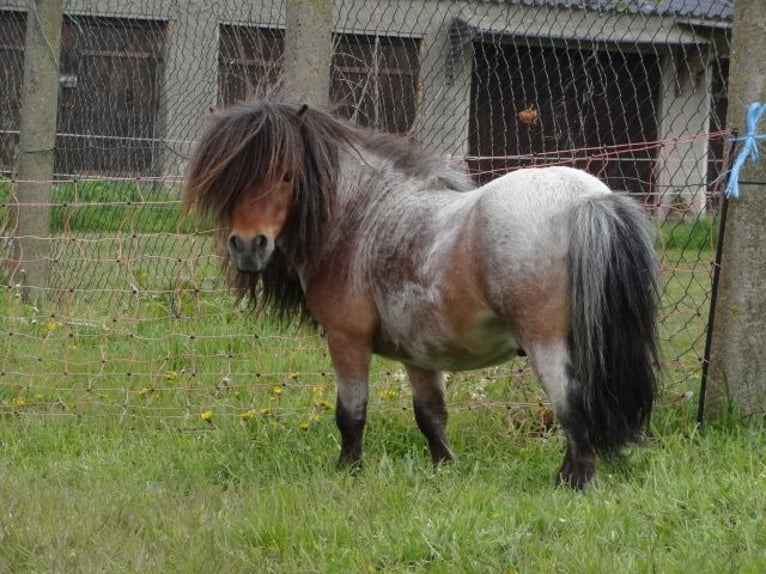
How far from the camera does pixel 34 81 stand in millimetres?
7855

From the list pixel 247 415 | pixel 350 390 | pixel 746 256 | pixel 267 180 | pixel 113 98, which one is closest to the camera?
pixel 267 180

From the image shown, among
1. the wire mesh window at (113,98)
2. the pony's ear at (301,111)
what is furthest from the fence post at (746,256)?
the wire mesh window at (113,98)

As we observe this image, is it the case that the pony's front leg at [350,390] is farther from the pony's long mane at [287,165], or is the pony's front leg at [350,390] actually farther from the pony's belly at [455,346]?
the pony's long mane at [287,165]

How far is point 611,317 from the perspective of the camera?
401cm

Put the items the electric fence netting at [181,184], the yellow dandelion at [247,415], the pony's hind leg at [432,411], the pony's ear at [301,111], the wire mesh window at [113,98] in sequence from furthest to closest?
the wire mesh window at [113,98]
the electric fence netting at [181,184]
the yellow dandelion at [247,415]
the pony's hind leg at [432,411]
the pony's ear at [301,111]

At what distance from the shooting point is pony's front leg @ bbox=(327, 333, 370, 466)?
4.80 metres

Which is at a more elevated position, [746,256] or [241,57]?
[241,57]

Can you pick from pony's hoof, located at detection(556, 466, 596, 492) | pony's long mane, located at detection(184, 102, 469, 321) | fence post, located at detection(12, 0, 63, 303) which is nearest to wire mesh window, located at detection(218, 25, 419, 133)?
fence post, located at detection(12, 0, 63, 303)

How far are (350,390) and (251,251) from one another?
2.62 feet

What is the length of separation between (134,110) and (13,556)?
5.17m

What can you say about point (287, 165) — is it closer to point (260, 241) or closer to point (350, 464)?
point (260, 241)

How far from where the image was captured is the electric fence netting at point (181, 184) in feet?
19.5

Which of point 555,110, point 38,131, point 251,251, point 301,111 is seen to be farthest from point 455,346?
point 555,110

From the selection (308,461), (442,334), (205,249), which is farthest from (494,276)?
(205,249)
